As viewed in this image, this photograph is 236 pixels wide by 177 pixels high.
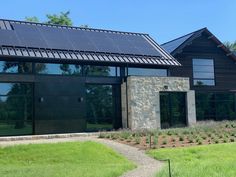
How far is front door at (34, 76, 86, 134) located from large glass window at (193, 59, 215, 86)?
34.1 feet

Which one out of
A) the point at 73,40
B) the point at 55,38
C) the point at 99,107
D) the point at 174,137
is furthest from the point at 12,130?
the point at 174,137

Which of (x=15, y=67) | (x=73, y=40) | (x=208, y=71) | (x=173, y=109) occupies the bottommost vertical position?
(x=173, y=109)

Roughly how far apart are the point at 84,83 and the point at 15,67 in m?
4.17

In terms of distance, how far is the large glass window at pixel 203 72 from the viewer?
27.9m

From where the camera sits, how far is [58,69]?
21141 millimetres

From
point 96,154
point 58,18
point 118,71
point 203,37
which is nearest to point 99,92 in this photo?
point 118,71

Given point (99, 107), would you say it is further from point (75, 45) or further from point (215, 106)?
point (215, 106)

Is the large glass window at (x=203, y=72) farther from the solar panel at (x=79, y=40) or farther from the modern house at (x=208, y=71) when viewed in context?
the solar panel at (x=79, y=40)

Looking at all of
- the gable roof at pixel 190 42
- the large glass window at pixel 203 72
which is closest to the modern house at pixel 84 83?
the large glass window at pixel 203 72

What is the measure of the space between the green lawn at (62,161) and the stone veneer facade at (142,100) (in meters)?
7.16

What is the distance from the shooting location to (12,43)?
20.4 m

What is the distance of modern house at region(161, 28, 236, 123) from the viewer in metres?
27.6

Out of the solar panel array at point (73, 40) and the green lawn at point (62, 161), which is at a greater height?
the solar panel array at point (73, 40)

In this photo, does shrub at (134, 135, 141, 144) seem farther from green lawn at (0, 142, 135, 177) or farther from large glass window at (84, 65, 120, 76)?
large glass window at (84, 65, 120, 76)
